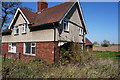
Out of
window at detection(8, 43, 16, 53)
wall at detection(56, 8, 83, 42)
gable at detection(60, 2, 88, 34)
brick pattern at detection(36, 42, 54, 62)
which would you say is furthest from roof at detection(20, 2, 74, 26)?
window at detection(8, 43, 16, 53)

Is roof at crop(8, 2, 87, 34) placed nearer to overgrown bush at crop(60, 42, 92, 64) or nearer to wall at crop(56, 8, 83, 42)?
wall at crop(56, 8, 83, 42)

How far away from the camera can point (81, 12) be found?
1414 centimetres

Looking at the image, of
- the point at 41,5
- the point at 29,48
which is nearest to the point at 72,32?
the point at 29,48

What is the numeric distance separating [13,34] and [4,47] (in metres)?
4.27

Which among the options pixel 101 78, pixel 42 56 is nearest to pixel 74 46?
pixel 42 56

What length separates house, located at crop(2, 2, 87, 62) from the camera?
9.62 metres

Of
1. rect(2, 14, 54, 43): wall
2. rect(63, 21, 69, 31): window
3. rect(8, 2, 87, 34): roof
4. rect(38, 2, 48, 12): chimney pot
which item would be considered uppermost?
rect(38, 2, 48, 12): chimney pot

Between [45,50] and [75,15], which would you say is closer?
[45,50]

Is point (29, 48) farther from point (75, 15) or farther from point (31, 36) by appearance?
point (75, 15)

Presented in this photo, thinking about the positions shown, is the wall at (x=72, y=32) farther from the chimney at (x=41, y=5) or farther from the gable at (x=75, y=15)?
the chimney at (x=41, y=5)

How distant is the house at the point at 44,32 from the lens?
31.6 ft

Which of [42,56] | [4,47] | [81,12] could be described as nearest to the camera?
[42,56]

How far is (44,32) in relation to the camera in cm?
1033

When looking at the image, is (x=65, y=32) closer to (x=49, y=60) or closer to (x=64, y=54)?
(x=64, y=54)
